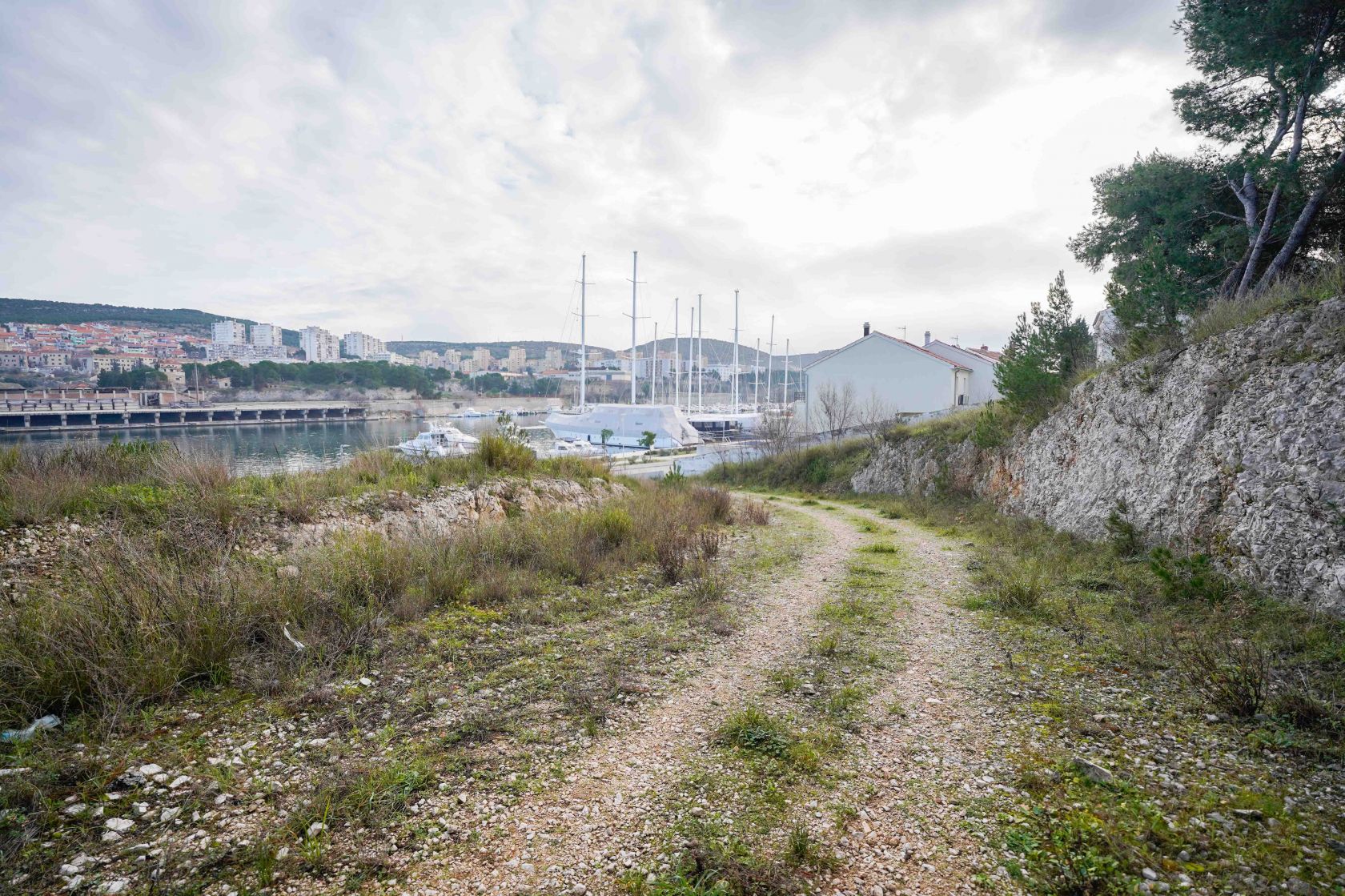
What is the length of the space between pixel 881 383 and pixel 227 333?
7967 centimetres

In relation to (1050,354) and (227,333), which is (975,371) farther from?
(227,333)

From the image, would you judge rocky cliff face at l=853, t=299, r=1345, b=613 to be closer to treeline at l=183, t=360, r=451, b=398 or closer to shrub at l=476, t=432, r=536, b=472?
shrub at l=476, t=432, r=536, b=472

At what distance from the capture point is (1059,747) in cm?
394

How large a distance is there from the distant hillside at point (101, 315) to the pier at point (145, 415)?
16.2m

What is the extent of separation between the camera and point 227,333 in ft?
244

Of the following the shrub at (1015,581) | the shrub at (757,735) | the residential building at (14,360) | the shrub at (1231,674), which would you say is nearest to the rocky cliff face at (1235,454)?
the shrub at (1231,674)

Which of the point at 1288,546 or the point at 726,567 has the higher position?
the point at 1288,546

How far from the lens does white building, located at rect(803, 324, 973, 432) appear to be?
3862 cm

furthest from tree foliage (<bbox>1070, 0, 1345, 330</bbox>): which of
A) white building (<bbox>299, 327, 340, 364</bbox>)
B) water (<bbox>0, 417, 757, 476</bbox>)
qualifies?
white building (<bbox>299, 327, 340, 364</bbox>)

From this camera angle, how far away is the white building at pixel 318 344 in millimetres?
110750

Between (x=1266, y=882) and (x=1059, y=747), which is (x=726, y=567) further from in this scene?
(x=1266, y=882)

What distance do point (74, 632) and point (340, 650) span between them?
1752 millimetres

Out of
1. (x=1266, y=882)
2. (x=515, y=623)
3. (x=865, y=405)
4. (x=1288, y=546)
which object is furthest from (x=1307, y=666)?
(x=865, y=405)

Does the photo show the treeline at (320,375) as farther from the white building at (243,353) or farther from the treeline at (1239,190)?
the treeline at (1239,190)
